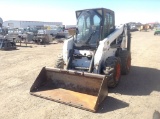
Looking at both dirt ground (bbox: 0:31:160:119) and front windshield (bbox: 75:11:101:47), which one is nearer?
dirt ground (bbox: 0:31:160:119)

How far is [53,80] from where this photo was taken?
24.9 feet

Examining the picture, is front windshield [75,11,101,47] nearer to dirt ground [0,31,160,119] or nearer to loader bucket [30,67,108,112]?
loader bucket [30,67,108,112]

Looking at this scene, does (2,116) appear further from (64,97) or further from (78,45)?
(78,45)

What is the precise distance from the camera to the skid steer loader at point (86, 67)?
6.58 meters

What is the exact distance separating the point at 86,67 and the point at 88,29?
156 cm

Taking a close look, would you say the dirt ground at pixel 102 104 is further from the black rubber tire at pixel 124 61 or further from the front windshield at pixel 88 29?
the front windshield at pixel 88 29

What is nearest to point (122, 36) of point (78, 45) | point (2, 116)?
point (78, 45)

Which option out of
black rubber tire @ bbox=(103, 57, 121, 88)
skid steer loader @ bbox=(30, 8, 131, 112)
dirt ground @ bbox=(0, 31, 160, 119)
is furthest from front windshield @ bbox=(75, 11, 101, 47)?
dirt ground @ bbox=(0, 31, 160, 119)

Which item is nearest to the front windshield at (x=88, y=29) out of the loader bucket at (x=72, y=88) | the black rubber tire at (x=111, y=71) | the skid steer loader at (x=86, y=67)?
the skid steer loader at (x=86, y=67)

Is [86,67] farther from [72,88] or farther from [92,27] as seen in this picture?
[92,27]

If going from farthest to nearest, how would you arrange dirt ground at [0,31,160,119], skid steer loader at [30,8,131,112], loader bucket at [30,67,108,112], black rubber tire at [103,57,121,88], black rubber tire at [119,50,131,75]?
black rubber tire at [119,50,131,75] < black rubber tire at [103,57,121,88] < skid steer loader at [30,8,131,112] < loader bucket at [30,67,108,112] < dirt ground at [0,31,160,119]

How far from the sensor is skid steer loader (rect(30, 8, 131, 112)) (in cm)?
658

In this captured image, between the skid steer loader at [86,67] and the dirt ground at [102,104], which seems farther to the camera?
the skid steer loader at [86,67]

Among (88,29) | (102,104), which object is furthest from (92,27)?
(102,104)
